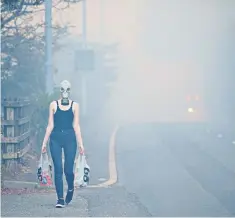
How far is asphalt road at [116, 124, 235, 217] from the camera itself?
31.2ft

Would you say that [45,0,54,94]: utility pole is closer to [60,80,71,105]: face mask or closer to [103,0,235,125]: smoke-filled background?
[60,80,71,105]: face mask

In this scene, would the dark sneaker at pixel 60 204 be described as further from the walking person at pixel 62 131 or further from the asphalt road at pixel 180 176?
the asphalt road at pixel 180 176

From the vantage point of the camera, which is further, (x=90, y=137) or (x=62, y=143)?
(x=90, y=137)

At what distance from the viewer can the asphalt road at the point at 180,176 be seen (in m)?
9.52

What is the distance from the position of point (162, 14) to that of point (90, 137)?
63.5 m

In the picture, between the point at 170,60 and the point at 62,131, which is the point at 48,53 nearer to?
the point at 62,131

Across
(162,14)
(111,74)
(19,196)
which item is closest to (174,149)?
(19,196)

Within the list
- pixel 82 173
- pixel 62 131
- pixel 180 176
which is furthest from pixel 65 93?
pixel 180 176

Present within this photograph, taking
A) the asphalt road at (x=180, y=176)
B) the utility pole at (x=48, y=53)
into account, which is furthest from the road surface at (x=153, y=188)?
the utility pole at (x=48, y=53)

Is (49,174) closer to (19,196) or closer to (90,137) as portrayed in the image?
(19,196)

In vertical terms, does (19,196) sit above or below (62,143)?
below

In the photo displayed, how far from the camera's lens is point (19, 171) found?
39.9 ft

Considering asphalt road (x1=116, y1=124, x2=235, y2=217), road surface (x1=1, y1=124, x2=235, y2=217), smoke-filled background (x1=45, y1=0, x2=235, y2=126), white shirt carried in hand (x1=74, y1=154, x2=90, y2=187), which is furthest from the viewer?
smoke-filled background (x1=45, y1=0, x2=235, y2=126)

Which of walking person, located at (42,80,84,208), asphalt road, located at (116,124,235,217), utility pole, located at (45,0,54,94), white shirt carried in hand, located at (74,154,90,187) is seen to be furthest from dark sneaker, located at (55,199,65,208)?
utility pole, located at (45,0,54,94)
